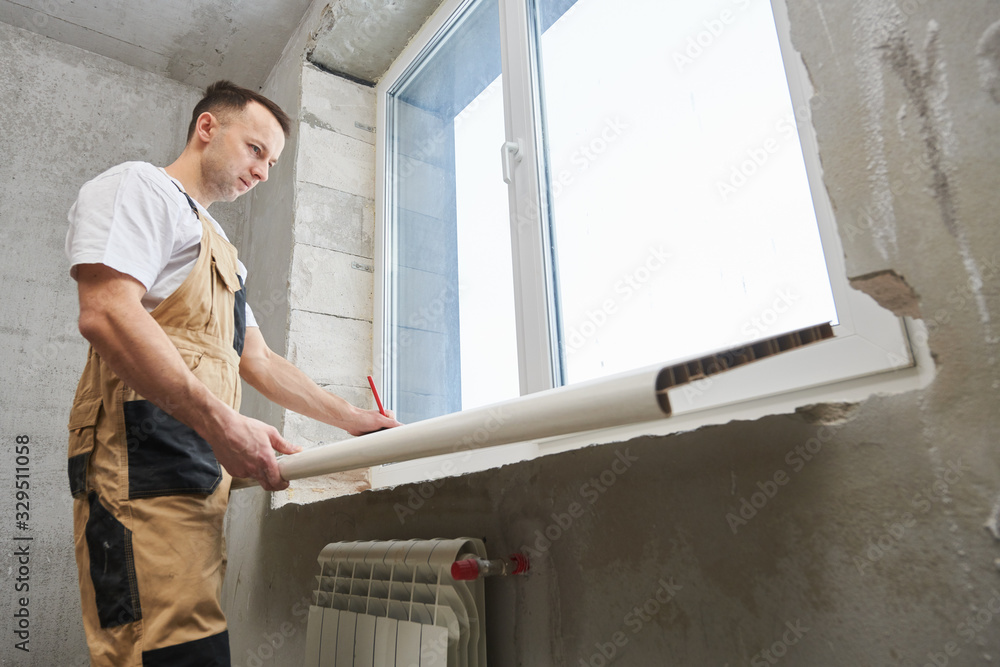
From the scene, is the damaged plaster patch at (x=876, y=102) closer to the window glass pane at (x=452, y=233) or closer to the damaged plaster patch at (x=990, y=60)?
the damaged plaster patch at (x=990, y=60)

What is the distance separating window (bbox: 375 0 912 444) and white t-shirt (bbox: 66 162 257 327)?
31.0 inches

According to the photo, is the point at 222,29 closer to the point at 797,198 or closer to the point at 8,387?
the point at 8,387

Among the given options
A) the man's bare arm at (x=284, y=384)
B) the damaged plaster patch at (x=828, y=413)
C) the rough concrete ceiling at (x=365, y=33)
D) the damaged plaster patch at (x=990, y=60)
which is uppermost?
the rough concrete ceiling at (x=365, y=33)

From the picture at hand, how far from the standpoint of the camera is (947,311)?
0.72 m

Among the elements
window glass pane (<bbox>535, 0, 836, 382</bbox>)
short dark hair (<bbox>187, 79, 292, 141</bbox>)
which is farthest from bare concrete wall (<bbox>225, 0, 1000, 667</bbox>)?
short dark hair (<bbox>187, 79, 292, 141</bbox>)

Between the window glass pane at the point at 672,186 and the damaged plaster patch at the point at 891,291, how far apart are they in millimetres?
185

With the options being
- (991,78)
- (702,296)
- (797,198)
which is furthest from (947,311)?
(702,296)

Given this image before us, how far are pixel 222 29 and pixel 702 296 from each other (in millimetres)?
2533

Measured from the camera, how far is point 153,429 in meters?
1.24

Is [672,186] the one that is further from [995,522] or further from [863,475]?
[995,522]

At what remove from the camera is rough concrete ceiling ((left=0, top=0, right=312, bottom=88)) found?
8.70 feet

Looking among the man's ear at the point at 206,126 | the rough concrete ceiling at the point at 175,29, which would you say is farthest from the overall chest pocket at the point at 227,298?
the rough concrete ceiling at the point at 175,29

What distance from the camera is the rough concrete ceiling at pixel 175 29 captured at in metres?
2.65

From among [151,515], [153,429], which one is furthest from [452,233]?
[151,515]
